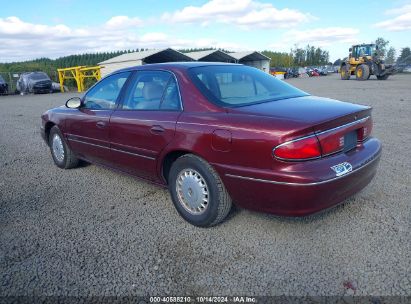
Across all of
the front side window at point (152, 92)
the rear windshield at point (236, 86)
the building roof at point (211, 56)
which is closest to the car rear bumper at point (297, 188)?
the rear windshield at point (236, 86)

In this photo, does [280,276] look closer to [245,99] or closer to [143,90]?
[245,99]

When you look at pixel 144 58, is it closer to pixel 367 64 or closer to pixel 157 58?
pixel 157 58

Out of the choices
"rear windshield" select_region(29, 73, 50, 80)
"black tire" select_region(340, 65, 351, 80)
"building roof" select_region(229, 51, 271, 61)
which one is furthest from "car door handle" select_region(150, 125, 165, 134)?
"building roof" select_region(229, 51, 271, 61)

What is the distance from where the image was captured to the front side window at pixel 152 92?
3.36 m

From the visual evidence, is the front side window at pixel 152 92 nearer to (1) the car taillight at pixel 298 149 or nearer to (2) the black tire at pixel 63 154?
(1) the car taillight at pixel 298 149

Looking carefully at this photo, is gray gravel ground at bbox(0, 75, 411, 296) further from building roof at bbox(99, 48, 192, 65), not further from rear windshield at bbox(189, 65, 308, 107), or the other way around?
building roof at bbox(99, 48, 192, 65)

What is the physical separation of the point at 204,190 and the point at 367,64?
2863 centimetres

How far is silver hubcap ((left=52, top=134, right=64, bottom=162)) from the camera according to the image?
5.17m

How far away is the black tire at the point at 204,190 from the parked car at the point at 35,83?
2926 cm

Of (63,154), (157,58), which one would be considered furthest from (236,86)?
(157,58)

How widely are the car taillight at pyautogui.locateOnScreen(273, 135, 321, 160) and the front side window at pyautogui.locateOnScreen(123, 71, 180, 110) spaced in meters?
1.17

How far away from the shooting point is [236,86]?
3396 mm

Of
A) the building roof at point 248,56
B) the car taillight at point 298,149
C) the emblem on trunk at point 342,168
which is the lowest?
the emblem on trunk at point 342,168

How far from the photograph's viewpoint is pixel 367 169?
2986 millimetres
